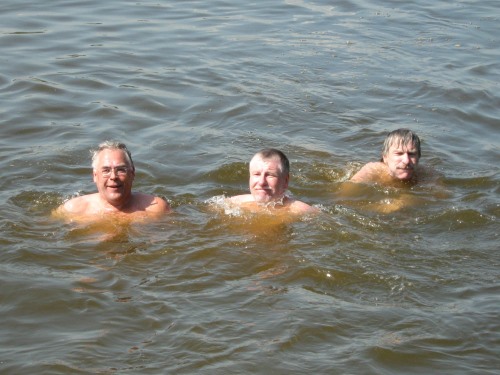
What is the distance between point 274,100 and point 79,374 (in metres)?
7.62

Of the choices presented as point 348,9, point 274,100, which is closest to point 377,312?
point 274,100

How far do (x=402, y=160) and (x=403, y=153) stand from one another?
0.26 ft

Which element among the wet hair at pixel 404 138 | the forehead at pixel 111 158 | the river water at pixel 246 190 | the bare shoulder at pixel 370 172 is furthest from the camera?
the bare shoulder at pixel 370 172

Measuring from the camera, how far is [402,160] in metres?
10.5

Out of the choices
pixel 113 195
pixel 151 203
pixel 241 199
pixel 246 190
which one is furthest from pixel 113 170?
pixel 246 190

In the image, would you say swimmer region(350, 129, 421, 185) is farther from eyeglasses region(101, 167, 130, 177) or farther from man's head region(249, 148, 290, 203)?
eyeglasses region(101, 167, 130, 177)

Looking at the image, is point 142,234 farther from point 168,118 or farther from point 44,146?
point 168,118

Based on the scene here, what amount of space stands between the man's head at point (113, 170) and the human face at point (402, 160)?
10.0 ft

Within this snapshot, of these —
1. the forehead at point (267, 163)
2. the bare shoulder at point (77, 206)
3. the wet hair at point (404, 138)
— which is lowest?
the bare shoulder at point (77, 206)

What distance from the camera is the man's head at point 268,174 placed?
9188mm

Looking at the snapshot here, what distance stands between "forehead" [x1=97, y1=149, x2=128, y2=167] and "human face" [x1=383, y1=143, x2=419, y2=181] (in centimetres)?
316

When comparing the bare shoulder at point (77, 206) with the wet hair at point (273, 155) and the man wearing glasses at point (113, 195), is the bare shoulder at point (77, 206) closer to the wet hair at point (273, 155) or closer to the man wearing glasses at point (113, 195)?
the man wearing glasses at point (113, 195)

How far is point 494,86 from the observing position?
1441cm

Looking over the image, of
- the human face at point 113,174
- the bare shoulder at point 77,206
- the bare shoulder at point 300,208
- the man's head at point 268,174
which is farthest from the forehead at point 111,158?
the bare shoulder at point 300,208
